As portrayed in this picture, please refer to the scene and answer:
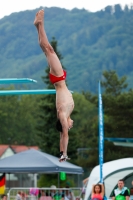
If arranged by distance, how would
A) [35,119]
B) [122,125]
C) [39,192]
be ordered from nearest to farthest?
[39,192]
[122,125]
[35,119]

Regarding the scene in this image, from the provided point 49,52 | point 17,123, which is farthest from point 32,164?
point 17,123

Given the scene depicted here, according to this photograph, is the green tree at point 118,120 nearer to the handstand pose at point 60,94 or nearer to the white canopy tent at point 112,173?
the white canopy tent at point 112,173

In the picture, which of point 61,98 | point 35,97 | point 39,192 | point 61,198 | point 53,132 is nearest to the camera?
point 61,98

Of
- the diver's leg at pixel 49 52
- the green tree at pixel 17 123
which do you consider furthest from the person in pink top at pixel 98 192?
the green tree at pixel 17 123

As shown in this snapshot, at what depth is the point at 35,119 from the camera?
98.3 meters

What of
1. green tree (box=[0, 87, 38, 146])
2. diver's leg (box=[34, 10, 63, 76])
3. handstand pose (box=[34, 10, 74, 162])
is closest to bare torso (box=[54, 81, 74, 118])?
handstand pose (box=[34, 10, 74, 162])

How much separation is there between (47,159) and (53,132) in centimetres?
2305

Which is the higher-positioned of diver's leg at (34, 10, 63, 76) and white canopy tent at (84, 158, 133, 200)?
diver's leg at (34, 10, 63, 76)

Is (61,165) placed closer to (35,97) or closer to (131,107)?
(131,107)

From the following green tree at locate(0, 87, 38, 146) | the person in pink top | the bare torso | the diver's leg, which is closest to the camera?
the bare torso

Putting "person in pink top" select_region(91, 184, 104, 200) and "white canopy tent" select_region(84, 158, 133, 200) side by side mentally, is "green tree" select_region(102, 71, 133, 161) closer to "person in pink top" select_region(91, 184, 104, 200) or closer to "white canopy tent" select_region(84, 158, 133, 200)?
"white canopy tent" select_region(84, 158, 133, 200)

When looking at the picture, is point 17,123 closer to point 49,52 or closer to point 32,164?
point 32,164

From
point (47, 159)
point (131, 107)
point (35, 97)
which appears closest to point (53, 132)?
point (131, 107)

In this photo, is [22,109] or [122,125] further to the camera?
[22,109]
